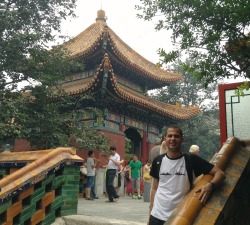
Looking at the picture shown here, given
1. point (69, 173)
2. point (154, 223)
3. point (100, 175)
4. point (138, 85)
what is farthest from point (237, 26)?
point (138, 85)

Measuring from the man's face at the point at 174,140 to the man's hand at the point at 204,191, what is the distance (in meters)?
0.42

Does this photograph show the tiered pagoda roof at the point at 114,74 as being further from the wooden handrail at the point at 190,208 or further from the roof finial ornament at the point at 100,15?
the wooden handrail at the point at 190,208

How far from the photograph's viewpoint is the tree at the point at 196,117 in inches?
1070

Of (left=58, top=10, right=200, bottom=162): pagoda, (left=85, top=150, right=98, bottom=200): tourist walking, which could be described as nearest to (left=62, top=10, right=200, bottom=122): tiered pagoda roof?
(left=58, top=10, right=200, bottom=162): pagoda

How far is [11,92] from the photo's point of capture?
975 centimetres

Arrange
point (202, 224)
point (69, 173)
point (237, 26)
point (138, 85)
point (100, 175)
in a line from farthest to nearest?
1. point (138, 85)
2. point (100, 175)
3. point (69, 173)
4. point (237, 26)
5. point (202, 224)

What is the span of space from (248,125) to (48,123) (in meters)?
6.23

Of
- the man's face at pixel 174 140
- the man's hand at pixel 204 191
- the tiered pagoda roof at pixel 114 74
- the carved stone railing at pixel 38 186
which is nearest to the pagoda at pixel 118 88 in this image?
the tiered pagoda roof at pixel 114 74

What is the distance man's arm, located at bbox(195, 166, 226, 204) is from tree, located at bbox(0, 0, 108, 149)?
699 cm

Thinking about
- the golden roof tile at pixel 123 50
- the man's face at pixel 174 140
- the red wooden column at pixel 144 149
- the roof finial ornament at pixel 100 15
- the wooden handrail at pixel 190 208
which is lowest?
the wooden handrail at pixel 190 208

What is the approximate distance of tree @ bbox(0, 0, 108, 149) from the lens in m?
9.27

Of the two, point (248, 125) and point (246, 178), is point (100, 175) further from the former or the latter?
point (246, 178)

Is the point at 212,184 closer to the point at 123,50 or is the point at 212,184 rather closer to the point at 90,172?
the point at 90,172

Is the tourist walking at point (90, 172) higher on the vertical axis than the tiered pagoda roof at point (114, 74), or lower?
lower
